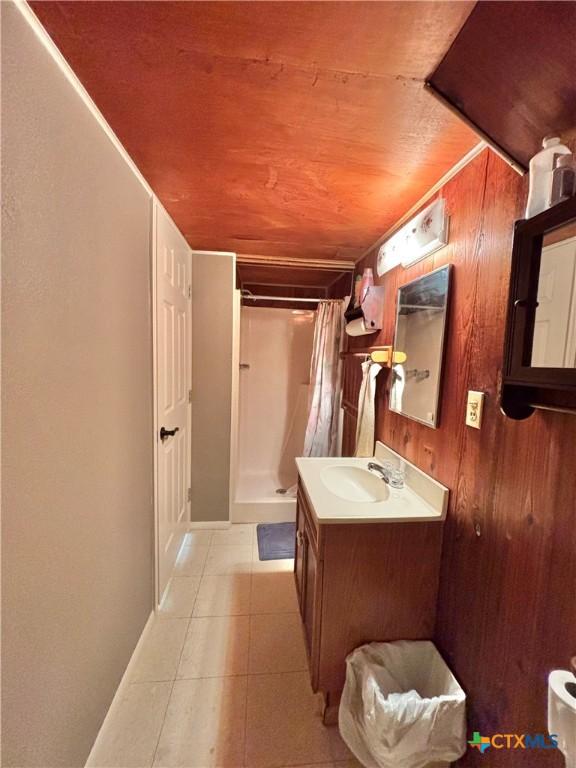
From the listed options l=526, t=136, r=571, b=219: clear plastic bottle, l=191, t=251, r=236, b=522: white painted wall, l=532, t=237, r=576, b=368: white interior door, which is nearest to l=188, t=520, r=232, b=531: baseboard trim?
l=191, t=251, r=236, b=522: white painted wall

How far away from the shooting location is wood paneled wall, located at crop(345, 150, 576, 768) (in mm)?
728

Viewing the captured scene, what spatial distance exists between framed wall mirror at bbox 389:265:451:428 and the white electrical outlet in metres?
0.17

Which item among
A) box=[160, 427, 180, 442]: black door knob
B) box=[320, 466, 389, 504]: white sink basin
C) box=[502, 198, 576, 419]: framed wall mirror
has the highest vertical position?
box=[502, 198, 576, 419]: framed wall mirror

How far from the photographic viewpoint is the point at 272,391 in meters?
3.17

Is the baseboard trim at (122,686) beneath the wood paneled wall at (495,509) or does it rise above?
beneath

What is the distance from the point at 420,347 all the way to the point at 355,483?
31.0 inches

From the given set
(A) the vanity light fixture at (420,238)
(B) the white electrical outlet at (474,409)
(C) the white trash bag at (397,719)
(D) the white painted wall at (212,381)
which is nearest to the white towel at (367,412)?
(A) the vanity light fixture at (420,238)

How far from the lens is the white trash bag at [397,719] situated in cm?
91

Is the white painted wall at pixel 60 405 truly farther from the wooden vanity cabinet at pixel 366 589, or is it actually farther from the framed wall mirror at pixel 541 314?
the framed wall mirror at pixel 541 314

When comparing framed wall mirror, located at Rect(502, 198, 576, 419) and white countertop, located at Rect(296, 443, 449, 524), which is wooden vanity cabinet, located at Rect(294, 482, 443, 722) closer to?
white countertop, located at Rect(296, 443, 449, 524)

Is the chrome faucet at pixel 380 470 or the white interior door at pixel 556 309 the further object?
the chrome faucet at pixel 380 470

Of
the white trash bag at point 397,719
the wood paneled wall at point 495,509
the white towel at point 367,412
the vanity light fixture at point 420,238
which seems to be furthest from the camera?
the white towel at point 367,412

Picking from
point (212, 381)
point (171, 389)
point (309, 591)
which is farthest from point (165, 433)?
point (309, 591)

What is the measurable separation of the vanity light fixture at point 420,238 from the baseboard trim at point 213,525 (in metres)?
2.24
